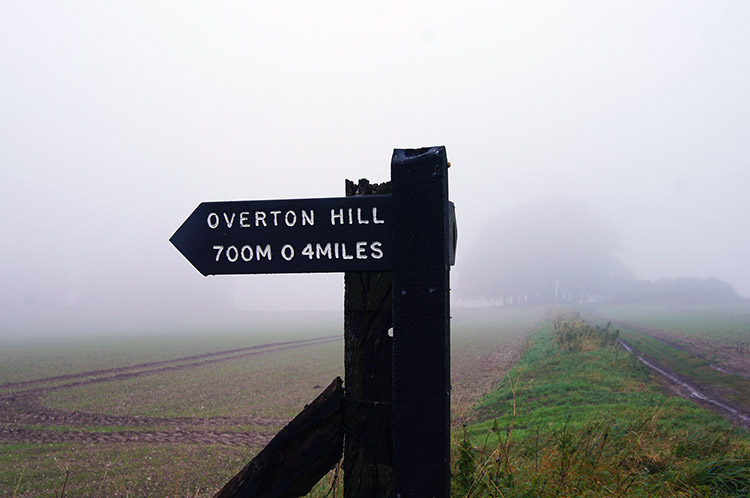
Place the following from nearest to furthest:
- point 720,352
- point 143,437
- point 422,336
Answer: point 422,336, point 143,437, point 720,352

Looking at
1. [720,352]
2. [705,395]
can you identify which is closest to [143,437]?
[705,395]

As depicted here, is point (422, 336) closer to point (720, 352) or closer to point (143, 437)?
point (143, 437)

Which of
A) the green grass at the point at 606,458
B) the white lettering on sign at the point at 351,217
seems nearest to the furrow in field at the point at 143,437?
the green grass at the point at 606,458

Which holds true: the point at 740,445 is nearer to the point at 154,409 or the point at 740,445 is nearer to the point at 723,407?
the point at 723,407

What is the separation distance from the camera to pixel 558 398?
11.2m

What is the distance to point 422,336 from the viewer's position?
1.96 m

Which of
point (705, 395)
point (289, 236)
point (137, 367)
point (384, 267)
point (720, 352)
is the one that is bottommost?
point (137, 367)

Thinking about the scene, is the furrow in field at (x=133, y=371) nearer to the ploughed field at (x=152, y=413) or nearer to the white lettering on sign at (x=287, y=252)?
the ploughed field at (x=152, y=413)

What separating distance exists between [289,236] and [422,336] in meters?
0.78

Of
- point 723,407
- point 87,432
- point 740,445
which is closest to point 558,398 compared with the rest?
point 723,407

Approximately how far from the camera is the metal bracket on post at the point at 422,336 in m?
1.94

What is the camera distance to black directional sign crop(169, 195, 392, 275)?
212 cm

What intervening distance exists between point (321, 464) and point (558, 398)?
10.5 meters

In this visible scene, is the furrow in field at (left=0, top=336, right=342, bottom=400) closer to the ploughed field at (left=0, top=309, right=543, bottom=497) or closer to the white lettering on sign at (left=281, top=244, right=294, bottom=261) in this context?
the ploughed field at (left=0, top=309, right=543, bottom=497)
